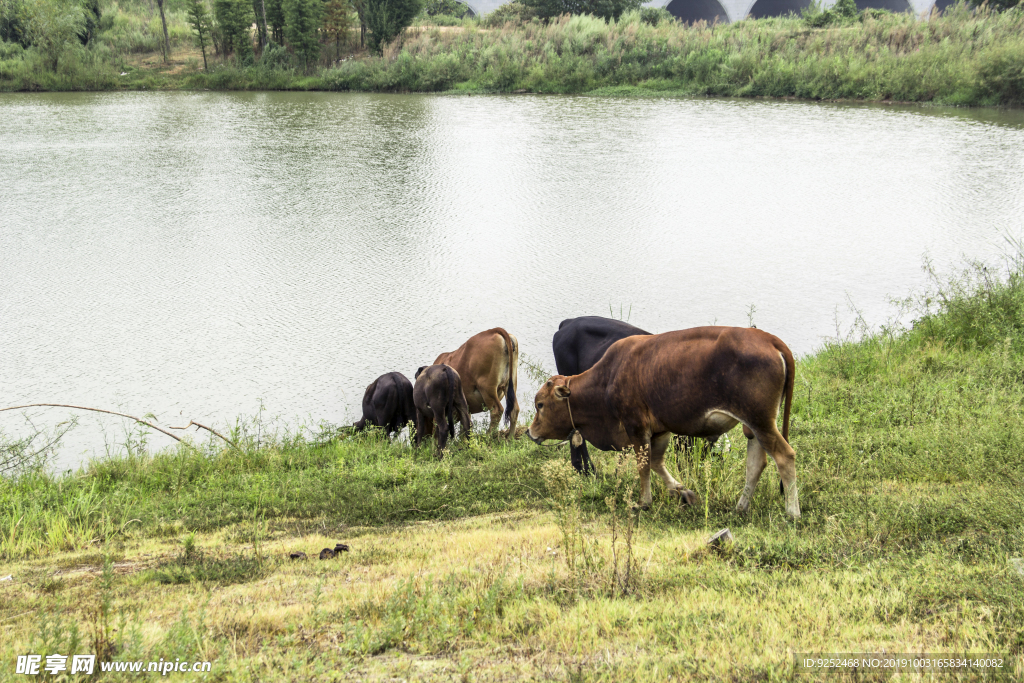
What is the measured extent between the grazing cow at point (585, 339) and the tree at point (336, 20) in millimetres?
41985

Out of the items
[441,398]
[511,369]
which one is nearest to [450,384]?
[441,398]

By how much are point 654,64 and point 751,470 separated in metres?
35.9

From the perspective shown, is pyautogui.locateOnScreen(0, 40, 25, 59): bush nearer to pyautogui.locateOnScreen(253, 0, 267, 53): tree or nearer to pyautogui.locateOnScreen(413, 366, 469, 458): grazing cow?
pyautogui.locateOnScreen(253, 0, 267, 53): tree

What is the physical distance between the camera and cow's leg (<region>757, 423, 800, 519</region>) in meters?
4.95

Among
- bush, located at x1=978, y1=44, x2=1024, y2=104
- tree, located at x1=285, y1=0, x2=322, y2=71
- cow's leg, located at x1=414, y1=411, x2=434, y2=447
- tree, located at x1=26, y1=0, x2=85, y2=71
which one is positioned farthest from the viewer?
tree, located at x1=285, y1=0, x2=322, y2=71

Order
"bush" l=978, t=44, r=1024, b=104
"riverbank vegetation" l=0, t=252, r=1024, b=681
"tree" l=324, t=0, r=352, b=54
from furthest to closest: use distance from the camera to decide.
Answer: "tree" l=324, t=0, r=352, b=54, "bush" l=978, t=44, r=1024, b=104, "riverbank vegetation" l=0, t=252, r=1024, b=681

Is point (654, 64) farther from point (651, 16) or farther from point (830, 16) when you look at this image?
point (651, 16)

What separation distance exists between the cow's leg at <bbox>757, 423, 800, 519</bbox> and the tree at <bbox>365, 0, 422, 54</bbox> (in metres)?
42.5

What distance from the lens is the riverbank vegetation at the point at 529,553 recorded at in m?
3.49

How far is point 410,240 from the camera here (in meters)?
13.9

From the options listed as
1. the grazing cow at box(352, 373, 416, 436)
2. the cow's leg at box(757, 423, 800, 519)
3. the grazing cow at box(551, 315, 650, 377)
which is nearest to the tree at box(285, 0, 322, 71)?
the grazing cow at box(352, 373, 416, 436)

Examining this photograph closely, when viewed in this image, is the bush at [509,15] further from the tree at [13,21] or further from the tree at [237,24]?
the tree at [13,21]

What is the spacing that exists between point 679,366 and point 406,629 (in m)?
2.51

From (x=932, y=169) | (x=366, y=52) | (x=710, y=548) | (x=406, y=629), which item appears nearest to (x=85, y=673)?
(x=406, y=629)
